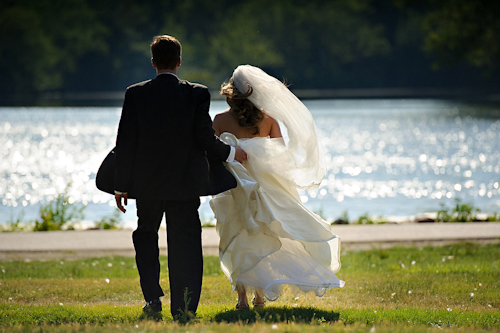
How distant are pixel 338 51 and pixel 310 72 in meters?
4.72

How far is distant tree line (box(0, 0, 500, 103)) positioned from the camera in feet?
261

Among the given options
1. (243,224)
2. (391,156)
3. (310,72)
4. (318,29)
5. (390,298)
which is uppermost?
(318,29)

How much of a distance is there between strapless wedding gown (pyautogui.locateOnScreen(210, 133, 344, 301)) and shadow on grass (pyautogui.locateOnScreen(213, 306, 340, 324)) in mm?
153

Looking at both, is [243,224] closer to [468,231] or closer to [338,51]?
[468,231]

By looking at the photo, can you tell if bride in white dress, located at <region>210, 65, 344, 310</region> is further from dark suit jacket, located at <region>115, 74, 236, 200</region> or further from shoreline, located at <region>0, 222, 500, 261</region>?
shoreline, located at <region>0, 222, 500, 261</region>

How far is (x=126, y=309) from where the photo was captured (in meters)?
4.92

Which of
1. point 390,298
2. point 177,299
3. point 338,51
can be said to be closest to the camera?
point 177,299

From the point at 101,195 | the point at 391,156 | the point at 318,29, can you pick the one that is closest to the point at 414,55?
the point at 318,29

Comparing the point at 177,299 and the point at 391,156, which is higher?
the point at 391,156

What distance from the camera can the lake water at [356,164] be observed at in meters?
14.4

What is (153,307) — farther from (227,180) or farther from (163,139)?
(163,139)

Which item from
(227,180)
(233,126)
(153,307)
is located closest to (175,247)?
(153,307)

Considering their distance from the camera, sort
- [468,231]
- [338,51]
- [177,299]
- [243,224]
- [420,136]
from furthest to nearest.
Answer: [338,51], [420,136], [468,231], [243,224], [177,299]

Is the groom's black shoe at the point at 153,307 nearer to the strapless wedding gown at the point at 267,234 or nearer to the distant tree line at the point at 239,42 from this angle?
the strapless wedding gown at the point at 267,234
